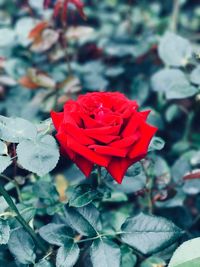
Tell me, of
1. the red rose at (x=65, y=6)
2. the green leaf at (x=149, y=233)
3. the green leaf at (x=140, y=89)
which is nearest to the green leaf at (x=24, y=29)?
the red rose at (x=65, y=6)

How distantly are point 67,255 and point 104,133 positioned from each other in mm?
265

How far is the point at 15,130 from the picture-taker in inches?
32.2

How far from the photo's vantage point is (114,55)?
1560mm

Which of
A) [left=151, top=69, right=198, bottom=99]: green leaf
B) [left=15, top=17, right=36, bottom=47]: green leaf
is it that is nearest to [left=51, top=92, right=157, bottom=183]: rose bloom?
[left=151, top=69, right=198, bottom=99]: green leaf

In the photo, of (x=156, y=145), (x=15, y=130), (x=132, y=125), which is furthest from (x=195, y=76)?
(x=15, y=130)

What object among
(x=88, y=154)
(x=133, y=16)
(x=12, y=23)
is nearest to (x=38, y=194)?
(x=88, y=154)

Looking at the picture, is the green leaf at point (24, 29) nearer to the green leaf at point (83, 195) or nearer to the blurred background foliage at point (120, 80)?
the blurred background foliage at point (120, 80)

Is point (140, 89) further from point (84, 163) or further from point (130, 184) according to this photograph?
point (84, 163)

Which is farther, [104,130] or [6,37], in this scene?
[6,37]

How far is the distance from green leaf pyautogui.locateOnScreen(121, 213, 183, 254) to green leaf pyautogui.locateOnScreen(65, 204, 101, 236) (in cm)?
6

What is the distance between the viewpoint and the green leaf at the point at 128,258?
96 cm

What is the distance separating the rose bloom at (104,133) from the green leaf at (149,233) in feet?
0.51

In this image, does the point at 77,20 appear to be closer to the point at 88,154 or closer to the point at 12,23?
the point at 12,23

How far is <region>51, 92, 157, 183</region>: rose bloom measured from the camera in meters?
0.74
